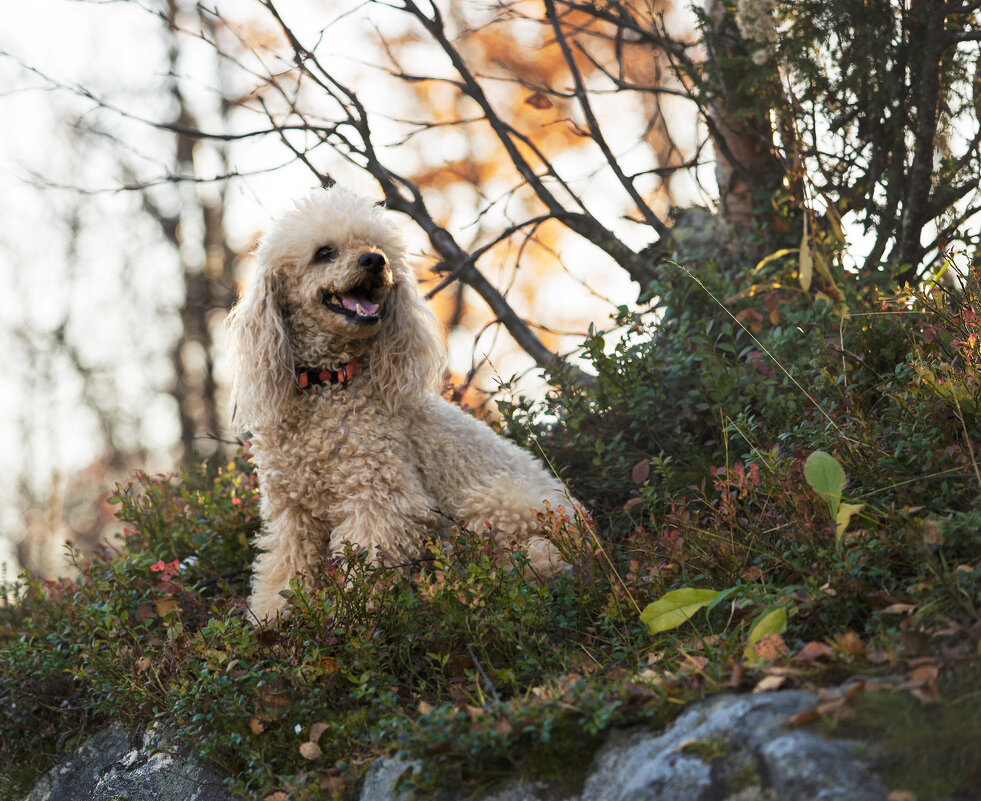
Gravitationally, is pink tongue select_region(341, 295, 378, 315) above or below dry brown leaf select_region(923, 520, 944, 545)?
above

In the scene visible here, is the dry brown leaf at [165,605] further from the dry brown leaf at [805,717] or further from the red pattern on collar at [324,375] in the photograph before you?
the dry brown leaf at [805,717]

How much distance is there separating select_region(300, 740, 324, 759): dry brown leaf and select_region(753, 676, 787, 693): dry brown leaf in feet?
4.87

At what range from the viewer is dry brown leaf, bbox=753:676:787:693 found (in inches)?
92.8

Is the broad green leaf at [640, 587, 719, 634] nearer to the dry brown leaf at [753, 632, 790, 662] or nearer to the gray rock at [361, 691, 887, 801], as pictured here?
the dry brown leaf at [753, 632, 790, 662]

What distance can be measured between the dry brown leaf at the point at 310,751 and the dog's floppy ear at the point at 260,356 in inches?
59.3

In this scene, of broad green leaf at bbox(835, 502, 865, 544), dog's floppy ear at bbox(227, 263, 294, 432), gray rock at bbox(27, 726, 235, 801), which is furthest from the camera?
dog's floppy ear at bbox(227, 263, 294, 432)

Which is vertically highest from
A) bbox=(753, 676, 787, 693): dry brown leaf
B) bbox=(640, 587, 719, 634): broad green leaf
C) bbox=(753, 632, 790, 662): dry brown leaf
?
bbox=(640, 587, 719, 634): broad green leaf

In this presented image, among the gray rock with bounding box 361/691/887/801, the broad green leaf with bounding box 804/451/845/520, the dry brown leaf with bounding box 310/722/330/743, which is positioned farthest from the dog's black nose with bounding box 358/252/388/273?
the gray rock with bounding box 361/691/887/801

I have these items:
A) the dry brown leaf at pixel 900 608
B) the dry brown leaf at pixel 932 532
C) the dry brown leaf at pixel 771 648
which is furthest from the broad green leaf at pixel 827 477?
the dry brown leaf at pixel 771 648

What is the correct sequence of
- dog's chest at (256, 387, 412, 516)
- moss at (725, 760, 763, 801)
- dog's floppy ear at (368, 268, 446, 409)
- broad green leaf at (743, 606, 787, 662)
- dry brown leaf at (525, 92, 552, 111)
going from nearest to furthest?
moss at (725, 760, 763, 801) < broad green leaf at (743, 606, 787, 662) < dog's chest at (256, 387, 412, 516) < dog's floppy ear at (368, 268, 446, 409) < dry brown leaf at (525, 92, 552, 111)

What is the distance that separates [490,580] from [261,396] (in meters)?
1.40

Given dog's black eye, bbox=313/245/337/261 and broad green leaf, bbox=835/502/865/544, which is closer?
broad green leaf, bbox=835/502/865/544

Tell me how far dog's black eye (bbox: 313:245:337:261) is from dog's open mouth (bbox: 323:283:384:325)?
183mm

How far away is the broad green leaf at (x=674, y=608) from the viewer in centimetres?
295
